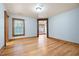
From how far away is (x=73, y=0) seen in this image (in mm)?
1402

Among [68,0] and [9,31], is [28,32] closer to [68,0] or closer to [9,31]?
[9,31]

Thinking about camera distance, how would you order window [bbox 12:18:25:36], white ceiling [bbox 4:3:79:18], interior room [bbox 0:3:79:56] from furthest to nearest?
window [bbox 12:18:25:36]
interior room [bbox 0:3:79:56]
white ceiling [bbox 4:3:79:18]

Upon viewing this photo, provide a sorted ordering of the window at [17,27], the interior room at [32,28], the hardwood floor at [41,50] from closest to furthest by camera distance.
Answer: the hardwood floor at [41,50], the interior room at [32,28], the window at [17,27]

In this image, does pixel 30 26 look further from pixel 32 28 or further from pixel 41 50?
pixel 41 50

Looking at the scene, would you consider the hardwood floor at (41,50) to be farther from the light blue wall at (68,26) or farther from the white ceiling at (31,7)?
the white ceiling at (31,7)

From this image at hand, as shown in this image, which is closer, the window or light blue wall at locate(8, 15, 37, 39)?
the window

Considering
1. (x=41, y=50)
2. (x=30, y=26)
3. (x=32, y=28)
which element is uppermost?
(x=30, y=26)

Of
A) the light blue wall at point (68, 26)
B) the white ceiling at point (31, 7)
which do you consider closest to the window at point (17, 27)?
the white ceiling at point (31, 7)

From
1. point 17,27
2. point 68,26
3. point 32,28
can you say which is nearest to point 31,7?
point 17,27

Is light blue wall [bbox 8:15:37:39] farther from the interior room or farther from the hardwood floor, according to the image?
the hardwood floor

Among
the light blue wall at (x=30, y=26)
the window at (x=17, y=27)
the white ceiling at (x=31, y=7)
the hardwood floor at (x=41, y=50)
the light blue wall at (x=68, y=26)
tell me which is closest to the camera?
the white ceiling at (x=31, y=7)

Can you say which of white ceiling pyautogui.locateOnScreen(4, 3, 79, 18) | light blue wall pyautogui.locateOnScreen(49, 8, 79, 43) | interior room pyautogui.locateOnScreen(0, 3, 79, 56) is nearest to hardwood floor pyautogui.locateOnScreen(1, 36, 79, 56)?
interior room pyautogui.locateOnScreen(0, 3, 79, 56)

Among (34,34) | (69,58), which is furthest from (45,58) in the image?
(34,34)

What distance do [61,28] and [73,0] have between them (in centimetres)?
315
